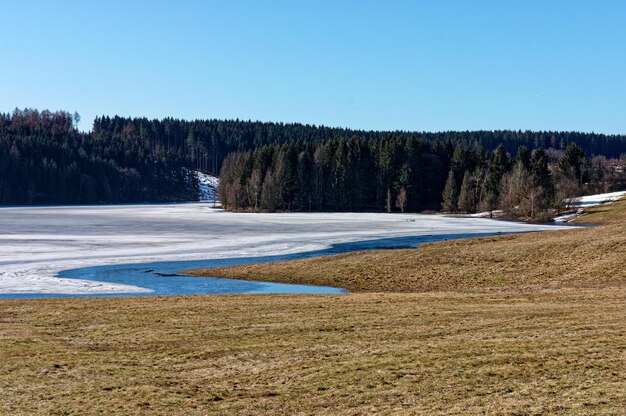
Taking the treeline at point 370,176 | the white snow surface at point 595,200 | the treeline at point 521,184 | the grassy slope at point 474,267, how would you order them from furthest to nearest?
the treeline at point 370,176 < the white snow surface at point 595,200 < the treeline at point 521,184 < the grassy slope at point 474,267

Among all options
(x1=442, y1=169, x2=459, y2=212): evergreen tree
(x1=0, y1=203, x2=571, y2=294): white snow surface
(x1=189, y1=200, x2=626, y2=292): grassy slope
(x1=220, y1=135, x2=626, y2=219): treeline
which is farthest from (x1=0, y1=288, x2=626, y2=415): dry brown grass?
(x1=220, y1=135, x2=626, y2=219): treeline

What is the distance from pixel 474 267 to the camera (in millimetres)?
39875

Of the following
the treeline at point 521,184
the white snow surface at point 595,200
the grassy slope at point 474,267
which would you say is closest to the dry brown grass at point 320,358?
the grassy slope at point 474,267

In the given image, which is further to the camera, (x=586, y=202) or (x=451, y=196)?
(x=451, y=196)

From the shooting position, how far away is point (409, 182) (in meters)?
154

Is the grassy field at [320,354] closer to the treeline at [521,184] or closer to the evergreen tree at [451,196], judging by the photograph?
the treeline at [521,184]

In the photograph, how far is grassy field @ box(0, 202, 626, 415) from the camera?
13.1 m

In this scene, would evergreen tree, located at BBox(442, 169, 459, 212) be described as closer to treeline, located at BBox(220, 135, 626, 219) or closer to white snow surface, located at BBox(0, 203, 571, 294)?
treeline, located at BBox(220, 135, 626, 219)

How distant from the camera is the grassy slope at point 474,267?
118ft

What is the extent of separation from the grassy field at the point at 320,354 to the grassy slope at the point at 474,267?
5674 millimetres

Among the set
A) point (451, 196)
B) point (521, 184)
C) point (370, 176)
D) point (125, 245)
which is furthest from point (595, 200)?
point (125, 245)

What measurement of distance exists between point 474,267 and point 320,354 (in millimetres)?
24372

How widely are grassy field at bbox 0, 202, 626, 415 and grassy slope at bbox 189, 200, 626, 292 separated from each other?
18.6 feet

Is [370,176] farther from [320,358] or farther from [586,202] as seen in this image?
[320,358]
